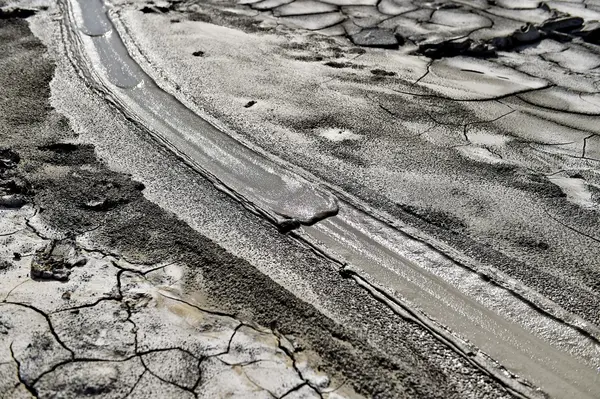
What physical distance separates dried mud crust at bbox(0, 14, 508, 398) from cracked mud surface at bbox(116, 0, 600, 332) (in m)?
0.79

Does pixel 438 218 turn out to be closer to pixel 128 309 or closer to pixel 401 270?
pixel 401 270

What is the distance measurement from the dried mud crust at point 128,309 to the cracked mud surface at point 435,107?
31.2 inches

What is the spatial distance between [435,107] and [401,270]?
5.88 ft

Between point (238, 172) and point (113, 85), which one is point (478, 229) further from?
point (113, 85)

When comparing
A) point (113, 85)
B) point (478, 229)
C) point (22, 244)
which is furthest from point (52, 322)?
point (113, 85)

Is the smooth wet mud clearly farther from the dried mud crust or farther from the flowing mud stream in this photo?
the dried mud crust

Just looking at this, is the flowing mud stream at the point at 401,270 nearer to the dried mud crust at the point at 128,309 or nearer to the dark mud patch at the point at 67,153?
the dried mud crust at the point at 128,309

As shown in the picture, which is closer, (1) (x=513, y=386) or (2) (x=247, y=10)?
(1) (x=513, y=386)

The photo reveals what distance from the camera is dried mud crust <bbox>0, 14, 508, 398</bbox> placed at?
82.4 inches

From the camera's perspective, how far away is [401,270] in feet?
8.91

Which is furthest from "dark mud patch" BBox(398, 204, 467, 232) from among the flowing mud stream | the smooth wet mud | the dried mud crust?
the dried mud crust

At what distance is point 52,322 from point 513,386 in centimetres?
172

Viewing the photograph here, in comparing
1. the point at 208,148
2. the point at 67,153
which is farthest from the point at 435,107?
the point at 67,153

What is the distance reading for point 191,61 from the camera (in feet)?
16.1
